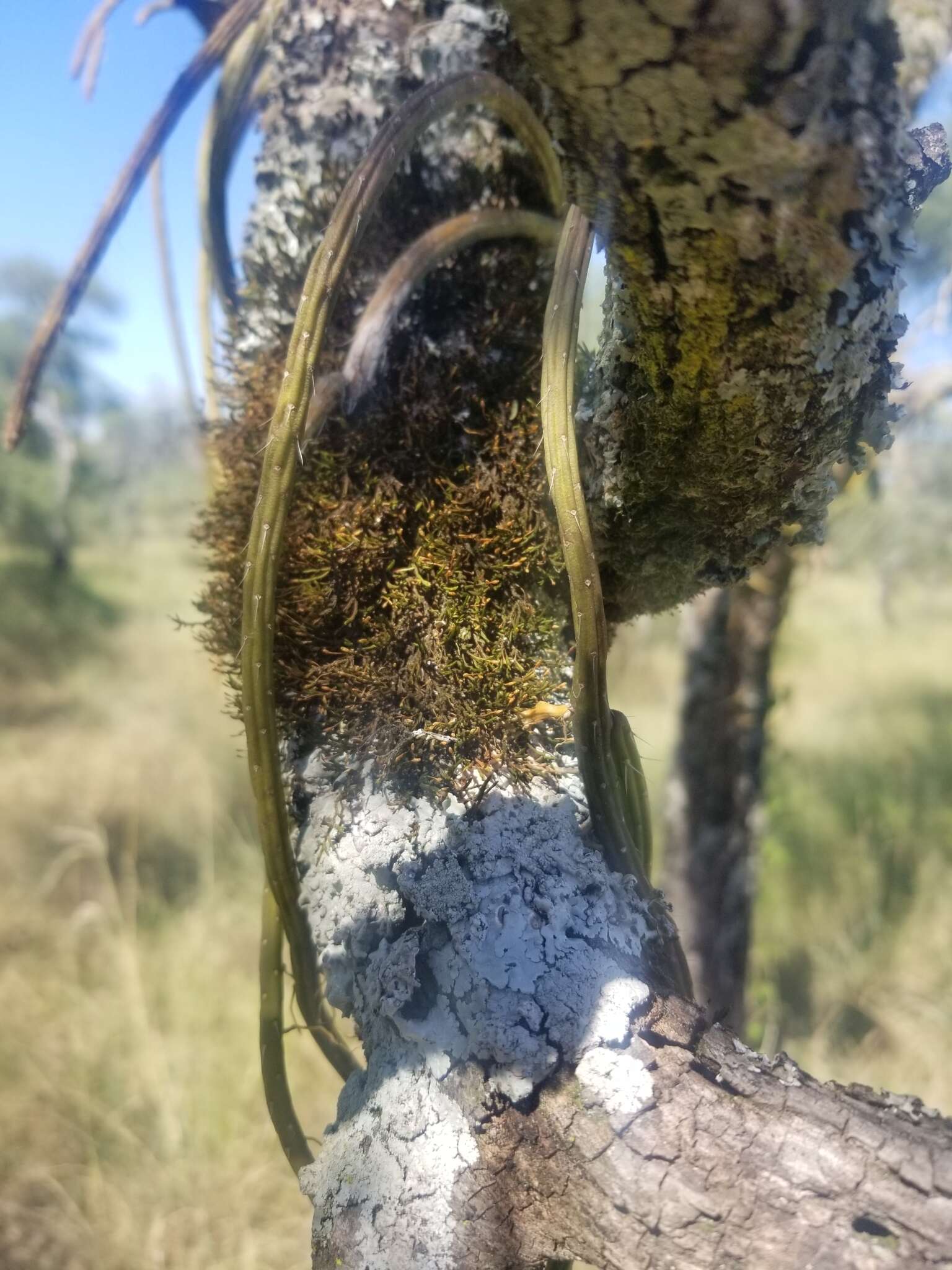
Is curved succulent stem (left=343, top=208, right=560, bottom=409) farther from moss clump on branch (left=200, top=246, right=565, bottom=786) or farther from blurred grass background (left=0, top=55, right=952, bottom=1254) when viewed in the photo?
blurred grass background (left=0, top=55, right=952, bottom=1254)

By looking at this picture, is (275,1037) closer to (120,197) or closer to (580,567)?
(580,567)

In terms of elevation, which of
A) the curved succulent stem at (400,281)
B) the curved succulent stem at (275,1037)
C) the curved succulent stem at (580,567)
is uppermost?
the curved succulent stem at (400,281)

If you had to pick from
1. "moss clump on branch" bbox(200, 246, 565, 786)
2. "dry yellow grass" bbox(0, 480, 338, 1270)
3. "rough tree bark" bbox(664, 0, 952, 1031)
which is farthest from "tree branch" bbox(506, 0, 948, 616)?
"rough tree bark" bbox(664, 0, 952, 1031)

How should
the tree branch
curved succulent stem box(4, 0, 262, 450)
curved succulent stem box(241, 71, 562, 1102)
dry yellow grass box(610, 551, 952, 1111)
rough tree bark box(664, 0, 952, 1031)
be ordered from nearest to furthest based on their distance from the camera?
the tree branch, curved succulent stem box(241, 71, 562, 1102), curved succulent stem box(4, 0, 262, 450), rough tree bark box(664, 0, 952, 1031), dry yellow grass box(610, 551, 952, 1111)

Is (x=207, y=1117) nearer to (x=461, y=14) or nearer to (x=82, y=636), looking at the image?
(x=461, y=14)

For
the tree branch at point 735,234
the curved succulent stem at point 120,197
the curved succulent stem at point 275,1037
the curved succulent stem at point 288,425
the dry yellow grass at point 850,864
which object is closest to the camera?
the tree branch at point 735,234

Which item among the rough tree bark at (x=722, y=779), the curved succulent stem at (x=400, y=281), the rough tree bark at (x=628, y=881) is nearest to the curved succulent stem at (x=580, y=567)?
the rough tree bark at (x=628, y=881)

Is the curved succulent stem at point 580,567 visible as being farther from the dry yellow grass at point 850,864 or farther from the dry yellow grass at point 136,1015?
the dry yellow grass at point 850,864
